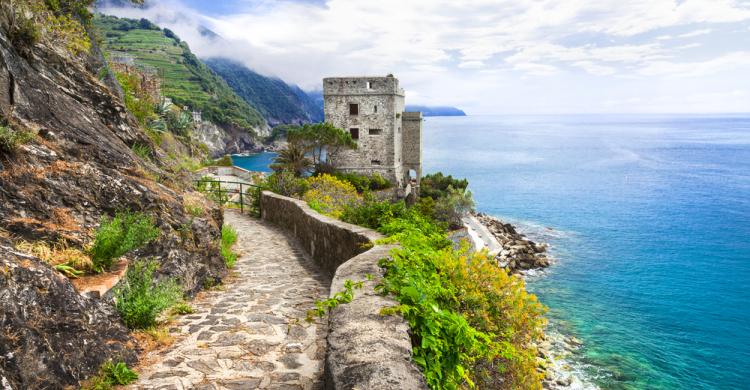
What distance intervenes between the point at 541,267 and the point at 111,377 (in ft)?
122

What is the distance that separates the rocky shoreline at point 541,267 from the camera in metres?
19.7

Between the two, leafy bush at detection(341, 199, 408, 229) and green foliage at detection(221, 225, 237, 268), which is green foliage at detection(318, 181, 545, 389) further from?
green foliage at detection(221, 225, 237, 268)

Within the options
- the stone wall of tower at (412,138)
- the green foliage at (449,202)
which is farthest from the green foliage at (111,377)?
the stone wall of tower at (412,138)

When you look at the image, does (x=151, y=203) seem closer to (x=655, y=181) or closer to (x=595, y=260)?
(x=595, y=260)

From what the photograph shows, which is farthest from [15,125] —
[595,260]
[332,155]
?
[595,260]

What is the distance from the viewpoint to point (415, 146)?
155 feet

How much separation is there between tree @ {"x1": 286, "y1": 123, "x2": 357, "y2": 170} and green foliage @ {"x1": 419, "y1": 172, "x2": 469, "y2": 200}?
12.6 metres

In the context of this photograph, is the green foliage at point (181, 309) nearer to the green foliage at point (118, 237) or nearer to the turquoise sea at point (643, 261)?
the green foliage at point (118, 237)

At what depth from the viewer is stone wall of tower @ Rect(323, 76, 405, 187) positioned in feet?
137

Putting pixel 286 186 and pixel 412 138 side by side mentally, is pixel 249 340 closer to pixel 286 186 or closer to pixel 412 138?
pixel 286 186

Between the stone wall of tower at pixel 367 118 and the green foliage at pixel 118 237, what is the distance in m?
35.8

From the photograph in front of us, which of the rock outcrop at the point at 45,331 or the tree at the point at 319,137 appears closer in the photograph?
the rock outcrop at the point at 45,331

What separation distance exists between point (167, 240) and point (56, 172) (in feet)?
5.23

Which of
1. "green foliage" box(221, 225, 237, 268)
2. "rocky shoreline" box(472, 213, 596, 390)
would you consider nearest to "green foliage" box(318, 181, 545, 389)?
"rocky shoreline" box(472, 213, 596, 390)
